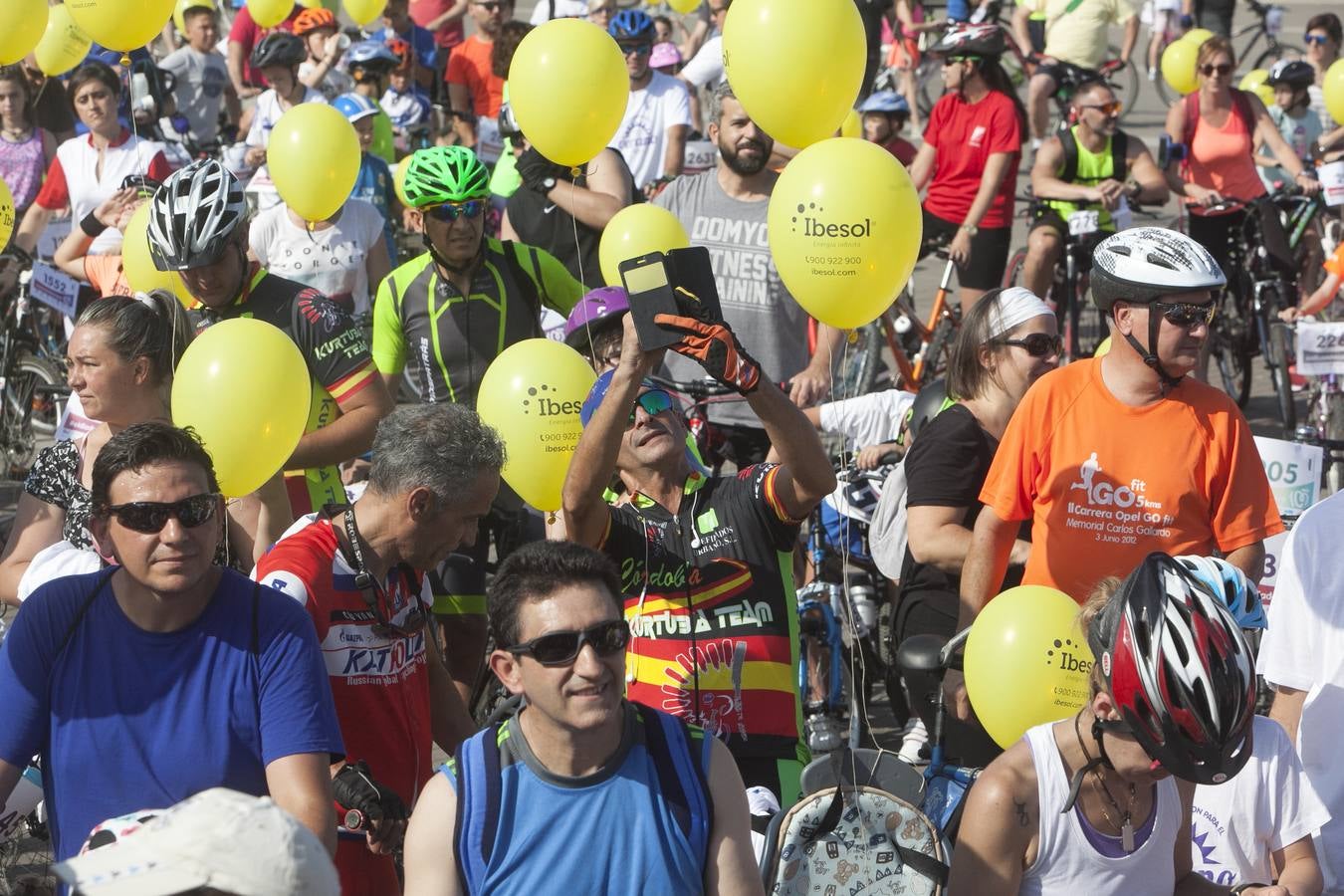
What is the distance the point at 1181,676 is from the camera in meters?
3.19

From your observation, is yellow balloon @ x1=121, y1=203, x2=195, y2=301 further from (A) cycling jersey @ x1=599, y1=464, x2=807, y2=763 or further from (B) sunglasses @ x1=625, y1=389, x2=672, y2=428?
(A) cycling jersey @ x1=599, y1=464, x2=807, y2=763

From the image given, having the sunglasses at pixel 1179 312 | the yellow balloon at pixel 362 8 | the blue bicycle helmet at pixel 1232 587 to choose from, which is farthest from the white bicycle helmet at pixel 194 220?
the yellow balloon at pixel 362 8

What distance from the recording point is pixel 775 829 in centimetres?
341

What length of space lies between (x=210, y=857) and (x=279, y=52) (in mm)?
10153

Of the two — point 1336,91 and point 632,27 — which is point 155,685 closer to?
point 632,27

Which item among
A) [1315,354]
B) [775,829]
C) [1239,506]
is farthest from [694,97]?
[775,829]

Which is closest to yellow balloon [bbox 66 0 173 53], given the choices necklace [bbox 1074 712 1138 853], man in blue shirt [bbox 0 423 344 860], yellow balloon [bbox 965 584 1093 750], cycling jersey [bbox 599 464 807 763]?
cycling jersey [bbox 599 464 807 763]

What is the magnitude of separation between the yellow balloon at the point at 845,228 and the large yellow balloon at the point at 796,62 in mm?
564

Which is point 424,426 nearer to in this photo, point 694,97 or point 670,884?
point 670,884

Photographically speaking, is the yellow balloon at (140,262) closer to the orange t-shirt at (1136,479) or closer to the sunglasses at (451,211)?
the sunglasses at (451,211)

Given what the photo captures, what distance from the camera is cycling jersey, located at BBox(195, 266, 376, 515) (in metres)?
5.17

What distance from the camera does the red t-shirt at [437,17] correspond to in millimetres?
16297

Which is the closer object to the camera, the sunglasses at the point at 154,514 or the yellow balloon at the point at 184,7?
the sunglasses at the point at 154,514

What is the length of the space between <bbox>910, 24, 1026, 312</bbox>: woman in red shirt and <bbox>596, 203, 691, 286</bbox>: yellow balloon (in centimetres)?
399
